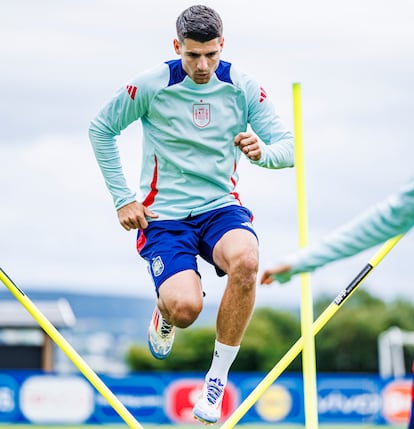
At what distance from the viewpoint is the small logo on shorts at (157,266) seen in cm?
622

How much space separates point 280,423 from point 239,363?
21648mm

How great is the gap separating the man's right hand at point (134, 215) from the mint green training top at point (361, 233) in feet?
7.29

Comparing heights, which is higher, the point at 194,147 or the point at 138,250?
the point at 194,147

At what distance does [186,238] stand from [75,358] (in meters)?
0.88

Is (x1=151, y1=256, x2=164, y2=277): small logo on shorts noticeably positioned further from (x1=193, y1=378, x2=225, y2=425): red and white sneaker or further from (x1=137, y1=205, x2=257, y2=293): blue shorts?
(x1=193, y1=378, x2=225, y2=425): red and white sneaker

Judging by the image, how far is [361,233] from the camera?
13.9ft

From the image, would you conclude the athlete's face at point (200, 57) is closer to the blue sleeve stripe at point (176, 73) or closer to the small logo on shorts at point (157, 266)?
the blue sleeve stripe at point (176, 73)

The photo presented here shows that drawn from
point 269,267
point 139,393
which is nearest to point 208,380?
point 269,267

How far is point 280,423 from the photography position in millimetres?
20203

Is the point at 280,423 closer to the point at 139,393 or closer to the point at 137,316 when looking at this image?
the point at 139,393

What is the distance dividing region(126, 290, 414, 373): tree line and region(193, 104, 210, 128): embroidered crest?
33.1 meters

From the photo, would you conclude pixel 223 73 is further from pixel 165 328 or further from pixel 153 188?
pixel 165 328

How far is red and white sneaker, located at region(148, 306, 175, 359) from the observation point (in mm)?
6791

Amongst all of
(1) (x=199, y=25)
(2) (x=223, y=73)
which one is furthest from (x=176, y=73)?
(1) (x=199, y=25)
